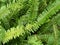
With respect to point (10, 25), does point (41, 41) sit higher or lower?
lower

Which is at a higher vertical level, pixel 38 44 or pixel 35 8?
pixel 35 8

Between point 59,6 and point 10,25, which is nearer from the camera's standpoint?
point 59,6

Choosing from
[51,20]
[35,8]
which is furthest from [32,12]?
[51,20]

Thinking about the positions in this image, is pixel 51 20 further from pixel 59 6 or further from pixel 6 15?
pixel 6 15

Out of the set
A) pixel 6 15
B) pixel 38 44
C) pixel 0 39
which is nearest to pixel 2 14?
pixel 6 15

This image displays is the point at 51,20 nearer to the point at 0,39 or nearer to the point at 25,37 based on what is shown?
the point at 25,37

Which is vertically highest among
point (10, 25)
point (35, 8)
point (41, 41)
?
point (35, 8)
